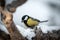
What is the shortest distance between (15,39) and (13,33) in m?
0.06

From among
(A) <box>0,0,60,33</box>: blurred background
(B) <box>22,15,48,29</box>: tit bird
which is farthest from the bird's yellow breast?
(A) <box>0,0,60,33</box>: blurred background

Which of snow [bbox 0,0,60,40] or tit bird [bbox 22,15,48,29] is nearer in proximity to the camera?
tit bird [bbox 22,15,48,29]

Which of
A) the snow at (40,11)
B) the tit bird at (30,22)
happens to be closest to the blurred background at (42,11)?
the snow at (40,11)

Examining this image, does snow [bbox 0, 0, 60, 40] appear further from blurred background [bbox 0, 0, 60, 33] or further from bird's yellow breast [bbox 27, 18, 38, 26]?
bird's yellow breast [bbox 27, 18, 38, 26]

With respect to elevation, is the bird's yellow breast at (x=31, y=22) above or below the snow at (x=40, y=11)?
below

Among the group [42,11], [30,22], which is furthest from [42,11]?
[30,22]

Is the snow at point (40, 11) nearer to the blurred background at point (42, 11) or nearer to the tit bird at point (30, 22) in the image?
the blurred background at point (42, 11)

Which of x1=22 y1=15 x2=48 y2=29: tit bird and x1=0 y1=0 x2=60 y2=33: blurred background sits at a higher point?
x1=0 y1=0 x2=60 y2=33: blurred background

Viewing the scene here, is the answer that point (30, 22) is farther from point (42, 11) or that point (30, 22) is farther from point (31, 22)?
point (42, 11)

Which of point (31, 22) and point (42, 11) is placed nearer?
point (31, 22)

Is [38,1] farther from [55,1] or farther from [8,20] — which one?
[8,20]

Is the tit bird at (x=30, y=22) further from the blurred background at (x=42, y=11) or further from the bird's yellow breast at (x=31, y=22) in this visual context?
the blurred background at (x=42, y=11)

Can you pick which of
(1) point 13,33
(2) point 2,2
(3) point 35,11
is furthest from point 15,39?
(3) point 35,11

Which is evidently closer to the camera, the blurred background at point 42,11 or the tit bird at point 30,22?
the tit bird at point 30,22
